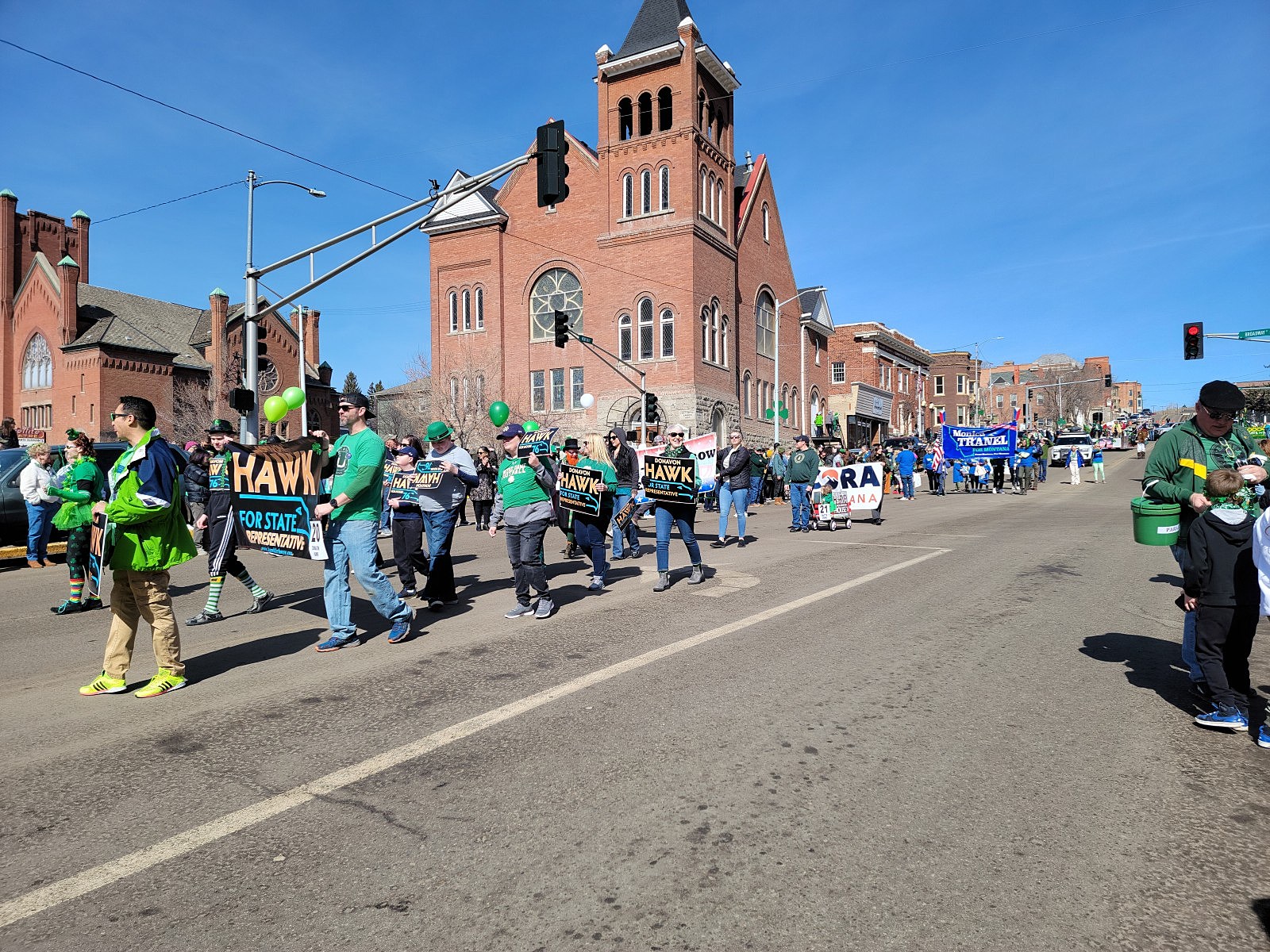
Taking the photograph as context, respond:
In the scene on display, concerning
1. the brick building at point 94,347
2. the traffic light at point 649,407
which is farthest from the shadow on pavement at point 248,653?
the brick building at point 94,347

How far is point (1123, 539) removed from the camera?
44.0ft

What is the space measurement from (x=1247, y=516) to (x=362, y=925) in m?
4.77

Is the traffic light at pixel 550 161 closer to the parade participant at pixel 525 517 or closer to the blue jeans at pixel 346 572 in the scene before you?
the parade participant at pixel 525 517

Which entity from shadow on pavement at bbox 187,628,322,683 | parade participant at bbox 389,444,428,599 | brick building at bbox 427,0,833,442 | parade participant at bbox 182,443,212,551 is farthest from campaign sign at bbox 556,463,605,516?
brick building at bbox 427,0,833,442

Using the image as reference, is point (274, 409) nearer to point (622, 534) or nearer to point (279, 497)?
point (279, 497)

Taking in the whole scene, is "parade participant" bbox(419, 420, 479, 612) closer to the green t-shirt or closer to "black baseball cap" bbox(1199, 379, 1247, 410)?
the green t-shirt

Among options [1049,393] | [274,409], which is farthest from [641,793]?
[1049,393]

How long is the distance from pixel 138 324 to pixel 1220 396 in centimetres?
5968

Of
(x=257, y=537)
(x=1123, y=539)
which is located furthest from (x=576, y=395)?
(x=257, y=537)

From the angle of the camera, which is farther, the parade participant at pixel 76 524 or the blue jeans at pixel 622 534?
the blue jeans at pixel 622 534

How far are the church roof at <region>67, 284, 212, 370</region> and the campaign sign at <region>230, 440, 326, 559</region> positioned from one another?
48.5m

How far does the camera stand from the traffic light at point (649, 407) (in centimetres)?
2783

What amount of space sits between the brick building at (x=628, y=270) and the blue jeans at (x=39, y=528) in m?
27.0

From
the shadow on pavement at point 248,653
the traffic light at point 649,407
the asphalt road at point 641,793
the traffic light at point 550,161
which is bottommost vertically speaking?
the asphalt road at point 641,793
